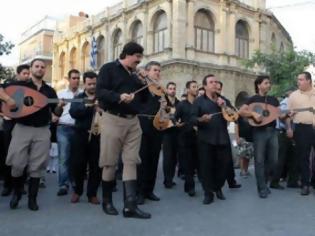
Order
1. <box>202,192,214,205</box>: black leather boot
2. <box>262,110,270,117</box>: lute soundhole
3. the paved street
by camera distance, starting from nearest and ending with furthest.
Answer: the paved street
<box>202,192,214,205</box>: black leather boot
<box>262,110,270,117</box>: lute soundhole

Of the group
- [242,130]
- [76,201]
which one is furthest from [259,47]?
[76,201]

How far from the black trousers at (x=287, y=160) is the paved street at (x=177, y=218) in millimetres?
1226

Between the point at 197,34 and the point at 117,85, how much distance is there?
28.0 metres

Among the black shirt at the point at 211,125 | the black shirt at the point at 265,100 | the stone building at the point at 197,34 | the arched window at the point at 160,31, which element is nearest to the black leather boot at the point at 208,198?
the black shirt at the point at 211,125

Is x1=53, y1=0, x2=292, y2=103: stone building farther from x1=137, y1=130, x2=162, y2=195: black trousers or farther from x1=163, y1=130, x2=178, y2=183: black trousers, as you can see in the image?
x1=137, y1=130, x2=162, y2=195: black trousers

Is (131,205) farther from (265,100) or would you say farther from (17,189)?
(265,100)

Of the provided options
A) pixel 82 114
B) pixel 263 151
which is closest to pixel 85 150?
pixel 82 114

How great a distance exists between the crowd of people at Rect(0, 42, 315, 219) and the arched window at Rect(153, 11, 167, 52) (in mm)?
24543

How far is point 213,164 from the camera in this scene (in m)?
7.43

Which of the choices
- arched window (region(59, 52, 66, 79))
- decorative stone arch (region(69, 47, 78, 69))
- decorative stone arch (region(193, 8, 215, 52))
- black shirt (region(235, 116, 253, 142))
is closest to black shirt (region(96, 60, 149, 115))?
black shirt (region(235, 116, 253, 142))

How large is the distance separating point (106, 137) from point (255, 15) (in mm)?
31641

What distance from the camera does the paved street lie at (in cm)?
518

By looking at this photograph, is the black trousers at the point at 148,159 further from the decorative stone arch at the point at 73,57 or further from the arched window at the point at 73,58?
the arched window at the point at 73,58

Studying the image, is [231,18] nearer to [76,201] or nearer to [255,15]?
[255,15]
